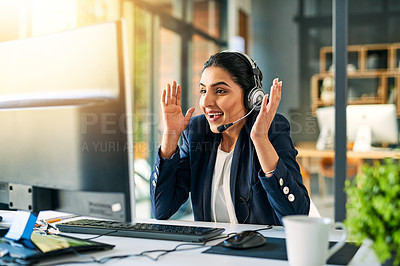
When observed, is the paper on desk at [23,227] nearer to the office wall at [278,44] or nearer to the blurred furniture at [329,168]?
the blurred furniture at [329,168]

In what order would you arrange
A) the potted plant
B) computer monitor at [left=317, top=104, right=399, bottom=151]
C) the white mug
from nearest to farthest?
1. the potted plant
2. the white mug
3. computer monitor at [left=317, top=104, right=399, bottom=151]

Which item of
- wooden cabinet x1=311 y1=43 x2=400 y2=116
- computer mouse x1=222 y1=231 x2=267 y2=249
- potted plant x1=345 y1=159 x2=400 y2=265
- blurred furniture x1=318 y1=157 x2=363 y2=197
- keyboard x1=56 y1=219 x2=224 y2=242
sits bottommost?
blurred furniture x1=318 y1=157 x2=363 y2=197

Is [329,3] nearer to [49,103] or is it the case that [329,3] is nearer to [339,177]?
[339,177]

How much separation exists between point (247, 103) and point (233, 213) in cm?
43

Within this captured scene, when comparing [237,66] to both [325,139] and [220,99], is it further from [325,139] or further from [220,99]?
[325,139]

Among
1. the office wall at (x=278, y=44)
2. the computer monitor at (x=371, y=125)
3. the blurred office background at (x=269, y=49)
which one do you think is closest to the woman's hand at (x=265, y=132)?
the blurred office background at (x=269, y=49)

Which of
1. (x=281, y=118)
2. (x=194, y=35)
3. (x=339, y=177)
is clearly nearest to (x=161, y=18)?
(x=194, y=35)

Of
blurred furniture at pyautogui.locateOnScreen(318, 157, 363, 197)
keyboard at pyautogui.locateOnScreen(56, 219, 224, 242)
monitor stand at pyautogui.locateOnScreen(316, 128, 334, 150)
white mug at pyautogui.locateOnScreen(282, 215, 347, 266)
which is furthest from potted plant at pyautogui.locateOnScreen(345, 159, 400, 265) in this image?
monitor stand at pyautogui.locateOnScreen(316, 128, 334, 150)

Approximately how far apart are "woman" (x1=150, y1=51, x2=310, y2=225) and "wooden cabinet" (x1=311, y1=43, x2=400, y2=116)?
443 cm

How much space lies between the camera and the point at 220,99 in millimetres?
1640

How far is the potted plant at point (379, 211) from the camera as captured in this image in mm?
671

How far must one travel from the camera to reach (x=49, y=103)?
0.96 m

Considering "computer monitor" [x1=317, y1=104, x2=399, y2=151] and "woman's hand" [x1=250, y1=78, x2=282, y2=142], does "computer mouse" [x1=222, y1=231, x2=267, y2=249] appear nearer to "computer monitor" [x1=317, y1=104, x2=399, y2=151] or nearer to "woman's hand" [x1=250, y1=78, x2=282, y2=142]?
"woman's hand" [x1=250, y1=78, x2=282, y2=142]

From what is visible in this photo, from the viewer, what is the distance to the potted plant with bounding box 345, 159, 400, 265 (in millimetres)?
671
